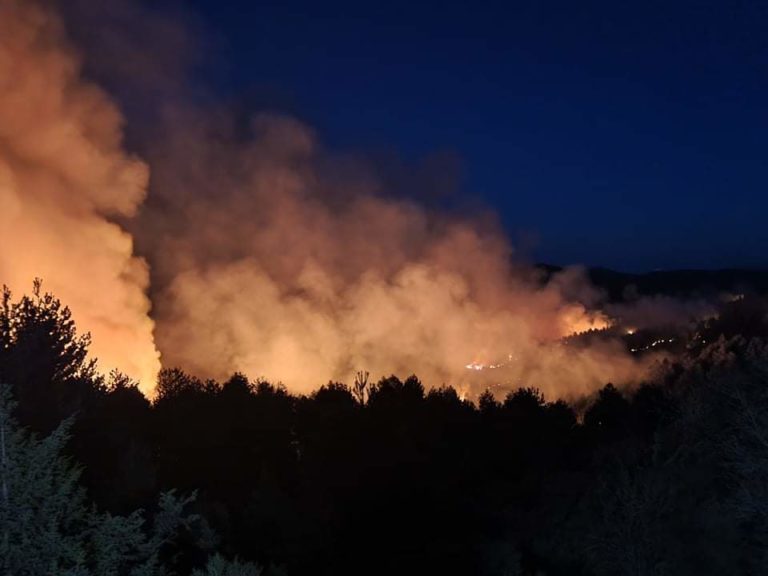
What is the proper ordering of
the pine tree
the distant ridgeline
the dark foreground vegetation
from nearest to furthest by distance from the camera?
1. the pine tree
2. the dark foreground vegetation
3. the distant ridgeline

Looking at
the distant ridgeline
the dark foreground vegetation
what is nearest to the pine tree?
the dark foreground vegetation

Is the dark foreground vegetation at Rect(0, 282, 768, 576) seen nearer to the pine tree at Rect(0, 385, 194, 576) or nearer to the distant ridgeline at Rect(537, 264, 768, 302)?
the pine tree at Rect(0, 385, 194, 576)

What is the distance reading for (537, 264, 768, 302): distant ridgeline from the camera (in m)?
89.1

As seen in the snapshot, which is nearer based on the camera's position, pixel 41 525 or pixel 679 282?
pixel 41 525

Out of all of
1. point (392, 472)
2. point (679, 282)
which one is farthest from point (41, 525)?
point (679, 282)

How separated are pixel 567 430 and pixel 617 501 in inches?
233

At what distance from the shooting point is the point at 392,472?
1853 cm

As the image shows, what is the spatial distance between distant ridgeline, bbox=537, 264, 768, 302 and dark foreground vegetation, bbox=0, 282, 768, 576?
192 ft

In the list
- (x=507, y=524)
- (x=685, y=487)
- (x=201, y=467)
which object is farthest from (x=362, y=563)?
(x=685, y=487)

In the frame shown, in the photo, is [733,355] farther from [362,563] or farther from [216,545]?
[216,545]

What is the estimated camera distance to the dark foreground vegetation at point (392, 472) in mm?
11883

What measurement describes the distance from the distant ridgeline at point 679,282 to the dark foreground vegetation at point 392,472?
2305 inches

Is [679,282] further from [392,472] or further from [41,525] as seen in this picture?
[41,525]

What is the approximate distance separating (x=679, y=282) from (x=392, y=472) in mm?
90485
